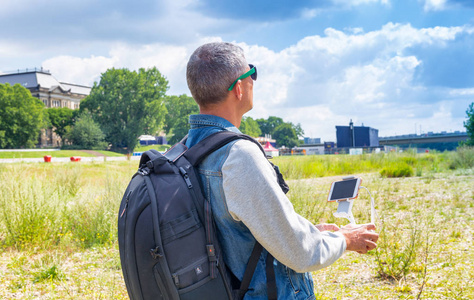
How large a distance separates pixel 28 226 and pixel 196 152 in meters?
5.48

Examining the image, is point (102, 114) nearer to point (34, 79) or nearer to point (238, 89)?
point (34, 79)

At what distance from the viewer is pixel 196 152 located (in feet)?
5.41

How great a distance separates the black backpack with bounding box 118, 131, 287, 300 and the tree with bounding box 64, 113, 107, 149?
68.8 metres

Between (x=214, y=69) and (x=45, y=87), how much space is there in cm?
11406

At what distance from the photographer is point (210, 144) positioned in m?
1.62

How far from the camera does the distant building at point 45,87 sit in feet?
338

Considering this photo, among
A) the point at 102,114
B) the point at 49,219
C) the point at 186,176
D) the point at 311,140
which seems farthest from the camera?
the point at 311,140

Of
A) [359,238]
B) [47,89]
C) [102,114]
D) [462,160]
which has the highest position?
[47,89]

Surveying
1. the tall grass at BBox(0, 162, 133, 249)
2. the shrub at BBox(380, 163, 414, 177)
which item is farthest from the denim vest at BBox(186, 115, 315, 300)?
the shrub at BBox(380, 163, 414, 177)

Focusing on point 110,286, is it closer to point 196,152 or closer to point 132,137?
point 196,152

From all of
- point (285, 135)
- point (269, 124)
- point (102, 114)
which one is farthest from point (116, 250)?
point (269, 124)

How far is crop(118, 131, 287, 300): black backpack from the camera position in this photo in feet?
5.03

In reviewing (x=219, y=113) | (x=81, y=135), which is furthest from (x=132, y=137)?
(x=219, y=113)

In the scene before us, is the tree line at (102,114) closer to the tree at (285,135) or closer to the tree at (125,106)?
the tree at (125,106)
